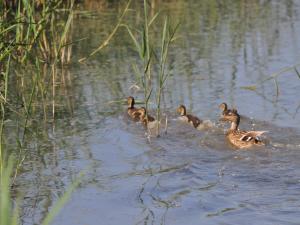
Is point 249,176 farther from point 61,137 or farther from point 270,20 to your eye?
point 270,20

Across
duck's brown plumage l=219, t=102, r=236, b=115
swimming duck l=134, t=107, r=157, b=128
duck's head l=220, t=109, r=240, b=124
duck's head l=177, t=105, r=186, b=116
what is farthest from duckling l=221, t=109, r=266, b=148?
swimming duck l=134, t=107, r=157, b=128

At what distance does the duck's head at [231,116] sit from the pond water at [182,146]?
223mm

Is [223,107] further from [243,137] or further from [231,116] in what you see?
[243,137]

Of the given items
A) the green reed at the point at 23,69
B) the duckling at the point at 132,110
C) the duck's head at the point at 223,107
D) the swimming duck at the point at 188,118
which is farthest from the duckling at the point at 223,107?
the green reed at the point at 23,69

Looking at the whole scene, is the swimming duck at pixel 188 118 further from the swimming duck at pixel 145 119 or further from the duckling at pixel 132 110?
the duckling at pixel 132 110

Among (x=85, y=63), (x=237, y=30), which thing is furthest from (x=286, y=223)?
(x=237, y=30)

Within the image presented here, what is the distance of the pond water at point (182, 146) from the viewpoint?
5.82 metres

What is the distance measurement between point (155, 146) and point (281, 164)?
1395mm

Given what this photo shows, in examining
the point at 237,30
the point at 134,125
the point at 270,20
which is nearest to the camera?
the point at 134,125

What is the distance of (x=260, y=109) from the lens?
29.3 feet

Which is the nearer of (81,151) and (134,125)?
(81,151)

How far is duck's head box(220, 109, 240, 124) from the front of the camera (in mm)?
8206

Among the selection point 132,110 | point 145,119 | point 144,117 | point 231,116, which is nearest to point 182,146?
point 231,116

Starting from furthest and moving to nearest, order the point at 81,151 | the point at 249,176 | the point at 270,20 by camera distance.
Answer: the point at 270,20 → the point at 81,151 → the point at 249,176
